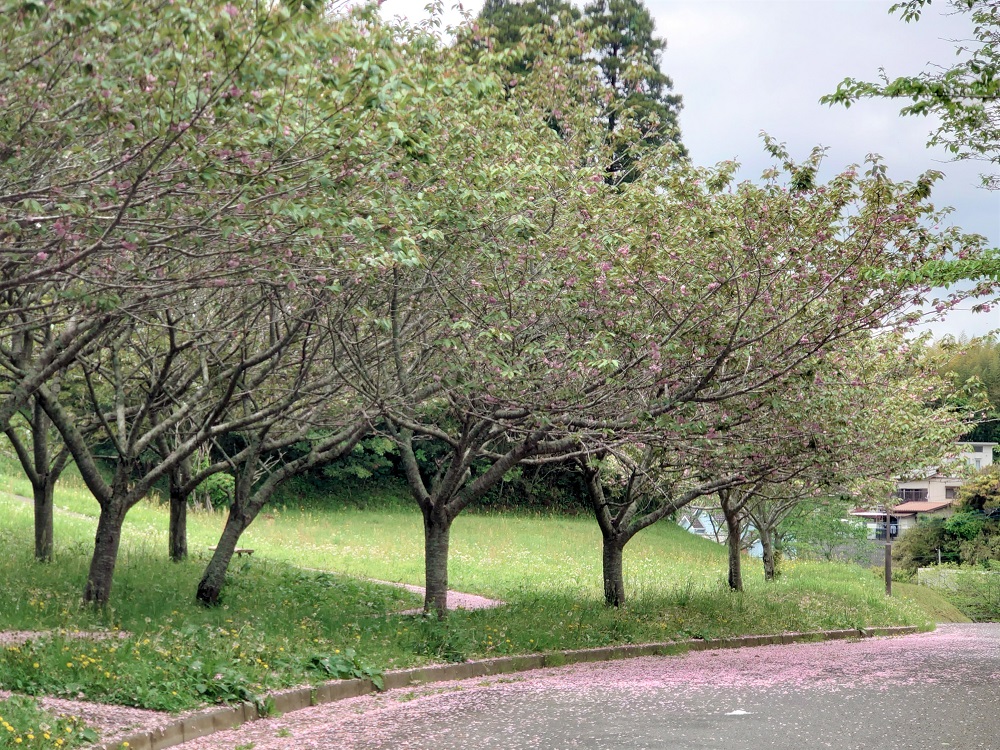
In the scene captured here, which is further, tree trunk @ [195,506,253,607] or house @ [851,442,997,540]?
house @ [851,442,997,540]

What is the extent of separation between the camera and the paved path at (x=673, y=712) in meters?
8.77

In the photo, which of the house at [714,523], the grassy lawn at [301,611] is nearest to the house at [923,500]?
the house at [714,523]

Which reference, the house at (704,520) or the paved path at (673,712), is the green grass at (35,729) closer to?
the paved path at (673,712)

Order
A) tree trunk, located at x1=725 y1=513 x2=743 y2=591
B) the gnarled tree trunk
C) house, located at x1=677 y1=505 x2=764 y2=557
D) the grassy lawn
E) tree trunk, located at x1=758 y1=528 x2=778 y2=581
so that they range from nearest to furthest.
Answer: the grassy lawn < the gnarled tree trunk < tree trunk, located at x1=725 y1=513 x2=743 y2=591 < tree trunk, located at x1=758 y1=528 x2=778 y2=581 < house, located at x1=677 y1=505 x2=764 y2=557

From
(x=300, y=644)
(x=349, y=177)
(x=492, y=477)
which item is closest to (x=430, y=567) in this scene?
(x=492, y=477)

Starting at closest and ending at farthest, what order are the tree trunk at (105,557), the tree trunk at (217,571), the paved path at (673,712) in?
the paved path at (673,712) → the tree trunk at (105,557) → the tree trunk at (217,571)

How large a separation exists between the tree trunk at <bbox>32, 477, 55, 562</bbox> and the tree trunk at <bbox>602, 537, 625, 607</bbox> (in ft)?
33.8

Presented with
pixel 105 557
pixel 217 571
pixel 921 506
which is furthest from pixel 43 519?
pixel 921 506

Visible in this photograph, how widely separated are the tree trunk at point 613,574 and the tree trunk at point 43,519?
10315 mm

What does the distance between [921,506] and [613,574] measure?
70971 mm

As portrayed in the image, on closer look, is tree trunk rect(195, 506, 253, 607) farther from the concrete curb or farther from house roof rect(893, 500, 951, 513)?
house roof rect(893, 500, 951, 513)

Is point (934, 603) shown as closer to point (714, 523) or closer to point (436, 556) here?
point (714, 523)

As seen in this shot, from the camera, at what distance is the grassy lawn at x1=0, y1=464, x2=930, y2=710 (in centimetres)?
975

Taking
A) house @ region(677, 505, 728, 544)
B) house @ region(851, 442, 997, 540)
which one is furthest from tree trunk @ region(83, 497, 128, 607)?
house @ region(851, 442, 997, 540)
